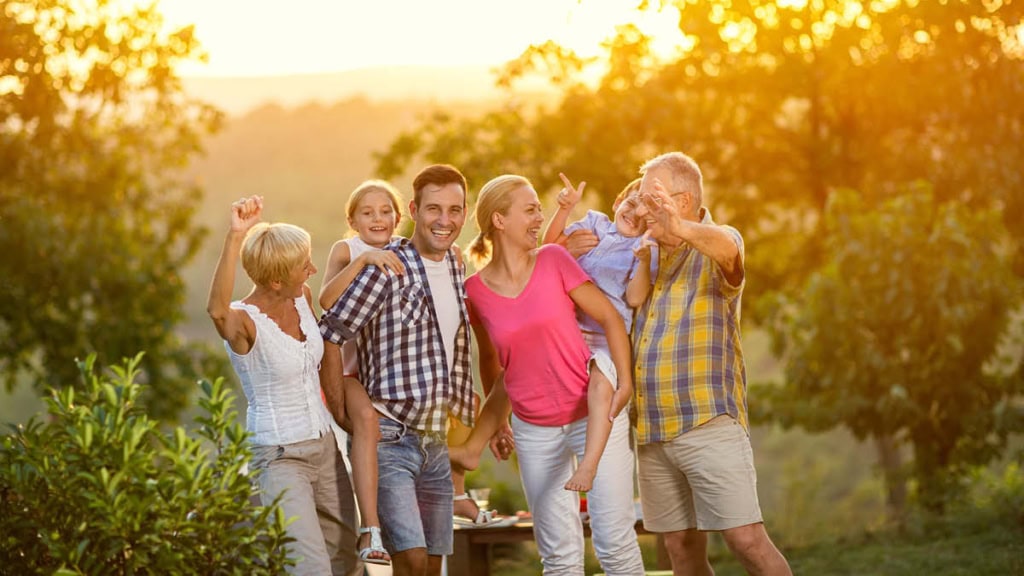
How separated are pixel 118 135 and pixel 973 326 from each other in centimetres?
946

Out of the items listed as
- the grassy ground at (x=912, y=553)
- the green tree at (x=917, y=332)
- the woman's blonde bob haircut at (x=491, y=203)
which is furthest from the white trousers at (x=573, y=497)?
the green tree at (x=917, y=332)

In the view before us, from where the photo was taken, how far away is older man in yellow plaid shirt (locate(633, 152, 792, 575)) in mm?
4148

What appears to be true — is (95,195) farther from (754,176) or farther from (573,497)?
(573,497)

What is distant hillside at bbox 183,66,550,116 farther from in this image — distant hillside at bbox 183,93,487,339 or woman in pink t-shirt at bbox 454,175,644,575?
woman in pink t-shirt at bbox 454,175,644,575

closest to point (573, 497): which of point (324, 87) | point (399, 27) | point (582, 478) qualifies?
point (582, 478)

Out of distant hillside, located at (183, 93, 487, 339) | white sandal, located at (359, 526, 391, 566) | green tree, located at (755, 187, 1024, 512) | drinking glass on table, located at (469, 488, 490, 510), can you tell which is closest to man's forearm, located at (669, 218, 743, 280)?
white sandal, located at (359, 526, 391, 566)

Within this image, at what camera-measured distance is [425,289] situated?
431 centimetres

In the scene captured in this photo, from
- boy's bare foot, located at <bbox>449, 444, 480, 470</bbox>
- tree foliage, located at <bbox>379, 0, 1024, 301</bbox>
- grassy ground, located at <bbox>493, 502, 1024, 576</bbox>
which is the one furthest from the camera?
tree foliage, located at <bbox>379, 0, 1024, 301</bbox>

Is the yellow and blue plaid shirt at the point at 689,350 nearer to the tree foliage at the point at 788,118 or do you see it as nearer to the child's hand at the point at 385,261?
the child's hand at the point at 385,261

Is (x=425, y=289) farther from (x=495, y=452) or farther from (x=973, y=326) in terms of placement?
(x=973, y=326)

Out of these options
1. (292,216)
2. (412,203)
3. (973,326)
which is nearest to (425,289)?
(412,203)

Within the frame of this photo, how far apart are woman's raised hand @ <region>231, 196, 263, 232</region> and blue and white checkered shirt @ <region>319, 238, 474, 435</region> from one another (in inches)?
18.7

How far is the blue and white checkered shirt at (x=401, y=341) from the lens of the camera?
4.18m

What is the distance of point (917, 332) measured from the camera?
979 cm
